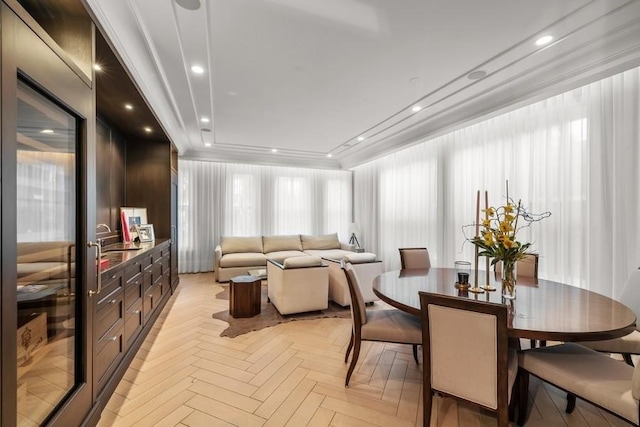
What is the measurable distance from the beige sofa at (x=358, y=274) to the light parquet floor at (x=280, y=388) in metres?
Answer: 0.82

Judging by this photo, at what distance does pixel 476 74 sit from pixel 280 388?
3481mm

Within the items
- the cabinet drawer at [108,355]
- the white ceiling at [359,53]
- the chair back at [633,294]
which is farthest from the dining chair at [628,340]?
the cabinet drawer at [108,355]

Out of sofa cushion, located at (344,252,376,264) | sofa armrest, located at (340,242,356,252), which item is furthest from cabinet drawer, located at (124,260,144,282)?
sofa armrest, located at (340,242,356,252)

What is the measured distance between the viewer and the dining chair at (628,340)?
178 centimetres

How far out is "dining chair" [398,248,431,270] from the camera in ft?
10.3

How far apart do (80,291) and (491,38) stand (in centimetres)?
342

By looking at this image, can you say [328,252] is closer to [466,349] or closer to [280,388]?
[280,388]

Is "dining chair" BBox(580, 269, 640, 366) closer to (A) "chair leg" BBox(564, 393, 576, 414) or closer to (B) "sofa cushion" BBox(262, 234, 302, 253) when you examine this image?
(A) "chair leg" BBox(564, 393, 576, 414)

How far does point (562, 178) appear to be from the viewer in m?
2.99

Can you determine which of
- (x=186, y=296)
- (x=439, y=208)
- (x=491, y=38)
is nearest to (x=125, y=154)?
(x=186, y=296)

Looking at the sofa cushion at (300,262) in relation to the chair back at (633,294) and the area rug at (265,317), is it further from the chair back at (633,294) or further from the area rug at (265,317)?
the chair back at (633,294)

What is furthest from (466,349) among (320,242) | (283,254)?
(320,242)

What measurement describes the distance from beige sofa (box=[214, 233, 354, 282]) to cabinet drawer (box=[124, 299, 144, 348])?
8.34 ft

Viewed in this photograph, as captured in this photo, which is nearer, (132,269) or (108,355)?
(108,355)
